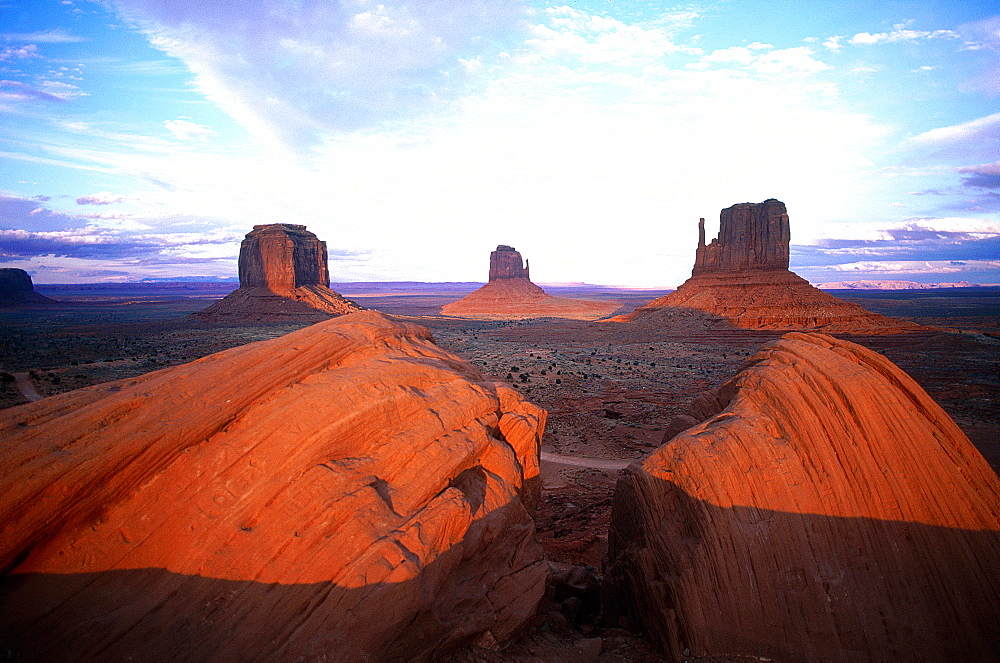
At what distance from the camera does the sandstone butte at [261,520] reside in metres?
4.39

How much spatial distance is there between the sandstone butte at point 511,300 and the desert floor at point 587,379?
5421 centimetres

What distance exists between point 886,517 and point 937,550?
1.87 ft

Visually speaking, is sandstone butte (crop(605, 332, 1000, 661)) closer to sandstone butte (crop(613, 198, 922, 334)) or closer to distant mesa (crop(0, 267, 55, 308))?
sandstone butte (crop(613, 198, 922, 334))

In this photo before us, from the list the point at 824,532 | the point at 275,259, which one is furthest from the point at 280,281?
the point at 824,532

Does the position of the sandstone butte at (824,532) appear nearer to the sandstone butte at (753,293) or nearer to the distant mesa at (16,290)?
the sandstone butte at (753,293)

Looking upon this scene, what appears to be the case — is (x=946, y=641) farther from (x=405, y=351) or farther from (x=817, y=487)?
(x=405, y=351)

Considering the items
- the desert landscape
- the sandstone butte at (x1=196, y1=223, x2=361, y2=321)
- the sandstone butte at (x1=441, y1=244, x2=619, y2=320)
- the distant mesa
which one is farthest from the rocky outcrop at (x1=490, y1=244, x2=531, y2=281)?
the desert landscape

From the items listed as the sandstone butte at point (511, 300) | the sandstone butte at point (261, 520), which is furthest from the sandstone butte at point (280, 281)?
the sandstone butte at point (261, 520)

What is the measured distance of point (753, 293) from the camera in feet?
213

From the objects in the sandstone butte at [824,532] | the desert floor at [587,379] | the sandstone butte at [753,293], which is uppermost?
the sandstone butte at [753,293]

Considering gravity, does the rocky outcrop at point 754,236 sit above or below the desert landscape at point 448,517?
above

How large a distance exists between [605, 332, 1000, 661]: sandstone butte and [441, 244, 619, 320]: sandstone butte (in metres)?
103

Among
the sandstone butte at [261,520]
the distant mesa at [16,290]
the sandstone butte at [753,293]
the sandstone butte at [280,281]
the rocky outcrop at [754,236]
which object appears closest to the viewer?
the sandstone butte at [261,520]

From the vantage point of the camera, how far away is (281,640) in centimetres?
442
